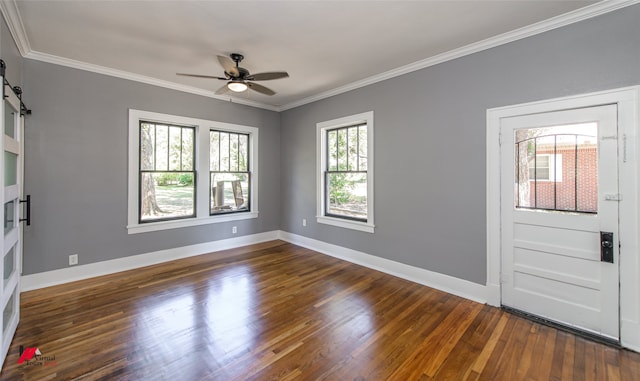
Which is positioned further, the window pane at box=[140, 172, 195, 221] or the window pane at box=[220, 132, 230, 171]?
the window pane at box=[220, 132, 230, 171]

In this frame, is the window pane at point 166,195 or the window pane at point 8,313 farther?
the window pane at point 166,195

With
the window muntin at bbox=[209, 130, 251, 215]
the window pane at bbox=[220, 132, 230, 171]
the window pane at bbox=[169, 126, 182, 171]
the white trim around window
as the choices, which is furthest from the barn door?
the window pane at bbox=[220, 132, 230, 171]

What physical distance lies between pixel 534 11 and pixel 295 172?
4.23 metres

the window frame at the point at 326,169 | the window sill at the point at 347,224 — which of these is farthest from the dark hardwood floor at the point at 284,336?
the window frame at the point at 326,169

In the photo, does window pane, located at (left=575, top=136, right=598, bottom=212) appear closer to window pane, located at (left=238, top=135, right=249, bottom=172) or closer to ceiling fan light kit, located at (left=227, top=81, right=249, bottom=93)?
ceiling fan light kit, located at (left=227, top=81, right=249, bottom=93)

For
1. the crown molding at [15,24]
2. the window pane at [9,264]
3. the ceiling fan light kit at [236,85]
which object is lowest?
the window pane at [9,264]

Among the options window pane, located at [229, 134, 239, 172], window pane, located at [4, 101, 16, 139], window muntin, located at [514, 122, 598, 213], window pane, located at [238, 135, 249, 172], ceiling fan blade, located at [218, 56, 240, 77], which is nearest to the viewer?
window pane, located at [4, 101, 16, 139]

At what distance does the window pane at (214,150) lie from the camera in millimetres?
4996

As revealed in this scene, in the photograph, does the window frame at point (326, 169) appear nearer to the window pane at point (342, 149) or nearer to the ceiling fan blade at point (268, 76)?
the window pane at point (342, 149)

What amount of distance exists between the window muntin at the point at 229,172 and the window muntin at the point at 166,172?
0.38 meters

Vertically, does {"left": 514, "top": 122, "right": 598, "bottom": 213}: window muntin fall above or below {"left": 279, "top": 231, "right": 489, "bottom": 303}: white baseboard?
above

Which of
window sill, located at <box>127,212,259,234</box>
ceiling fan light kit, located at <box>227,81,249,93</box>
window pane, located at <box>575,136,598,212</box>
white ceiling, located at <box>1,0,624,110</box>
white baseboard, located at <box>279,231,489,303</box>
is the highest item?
white ceiling, located at <box>1,0,624,110</box>

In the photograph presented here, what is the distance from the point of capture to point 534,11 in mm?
2498

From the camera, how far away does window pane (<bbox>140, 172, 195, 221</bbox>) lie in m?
4.34
